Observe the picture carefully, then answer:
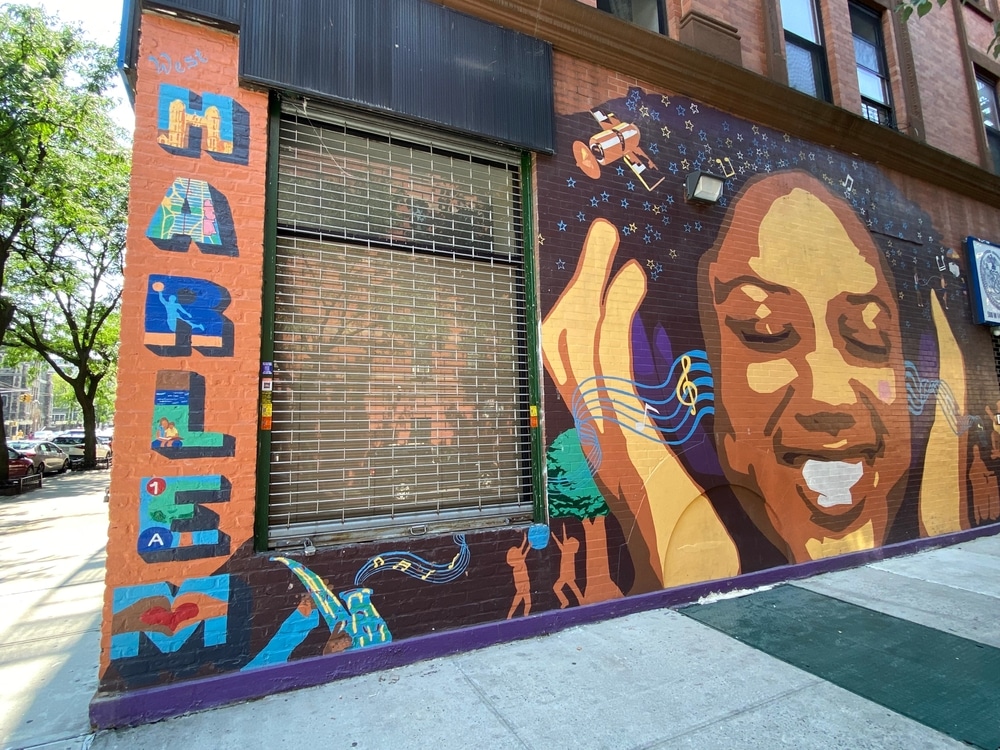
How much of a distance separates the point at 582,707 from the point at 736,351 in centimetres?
399

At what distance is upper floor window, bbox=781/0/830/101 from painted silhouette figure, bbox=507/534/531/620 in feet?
24.4

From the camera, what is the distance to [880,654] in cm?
395

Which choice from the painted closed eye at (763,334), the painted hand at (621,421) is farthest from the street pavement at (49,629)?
the painted closed eye at (763,334)

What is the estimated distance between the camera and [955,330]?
822 cm

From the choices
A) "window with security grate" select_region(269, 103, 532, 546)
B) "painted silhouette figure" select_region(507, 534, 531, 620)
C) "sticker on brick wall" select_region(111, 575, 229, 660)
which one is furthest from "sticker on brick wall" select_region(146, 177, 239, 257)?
"painted silhouette figure" select_region(507, 534, 531, 620)

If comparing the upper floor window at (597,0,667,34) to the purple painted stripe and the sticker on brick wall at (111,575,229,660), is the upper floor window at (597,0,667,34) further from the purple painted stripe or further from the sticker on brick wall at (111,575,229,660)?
the sticker on brick wall at (111,575,229,660)

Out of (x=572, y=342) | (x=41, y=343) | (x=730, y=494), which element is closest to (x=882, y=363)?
(x=730, y=494)

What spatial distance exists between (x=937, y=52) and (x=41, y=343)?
28948mm

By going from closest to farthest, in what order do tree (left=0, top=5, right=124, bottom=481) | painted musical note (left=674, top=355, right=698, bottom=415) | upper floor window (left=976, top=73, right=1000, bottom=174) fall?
painted musical note (left=674, top=355, right=698, bottom=415) < upper floor window (left=976, top=73, right=1000, bottom=174) < tree (left=0, top=5, right=124, bottom=481)

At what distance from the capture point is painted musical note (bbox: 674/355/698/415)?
5344mm

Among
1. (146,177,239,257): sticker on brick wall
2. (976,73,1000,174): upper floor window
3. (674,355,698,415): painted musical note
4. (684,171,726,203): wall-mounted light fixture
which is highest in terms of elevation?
(976,73,1000,174): upper floor window

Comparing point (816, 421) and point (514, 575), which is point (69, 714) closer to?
point (514, 575)

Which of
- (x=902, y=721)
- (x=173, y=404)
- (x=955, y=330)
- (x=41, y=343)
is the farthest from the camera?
(x=41, y=343)

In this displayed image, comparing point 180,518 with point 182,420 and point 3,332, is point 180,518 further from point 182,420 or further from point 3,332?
point 3,332
